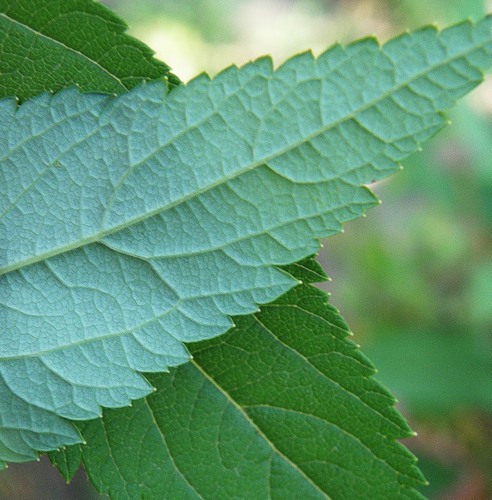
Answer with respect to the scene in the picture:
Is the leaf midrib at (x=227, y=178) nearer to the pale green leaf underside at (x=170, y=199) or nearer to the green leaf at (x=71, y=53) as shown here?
the pale green leaf underside at (x=170, y=199)

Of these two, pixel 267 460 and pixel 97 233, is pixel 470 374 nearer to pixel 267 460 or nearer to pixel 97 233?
pixel 267 460

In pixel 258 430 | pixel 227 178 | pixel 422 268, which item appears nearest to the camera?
pixel 227 178

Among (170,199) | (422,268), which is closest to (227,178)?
(170,199)

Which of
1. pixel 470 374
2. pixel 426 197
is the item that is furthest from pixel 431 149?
pixel 470 374

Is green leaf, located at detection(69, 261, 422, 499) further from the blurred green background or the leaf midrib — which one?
the blurred green background

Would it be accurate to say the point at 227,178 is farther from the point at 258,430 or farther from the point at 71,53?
the point at 258,430

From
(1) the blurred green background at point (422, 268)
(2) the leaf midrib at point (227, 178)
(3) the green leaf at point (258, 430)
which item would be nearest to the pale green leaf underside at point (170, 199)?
(2) the leaf midrib at point (227, 178)
